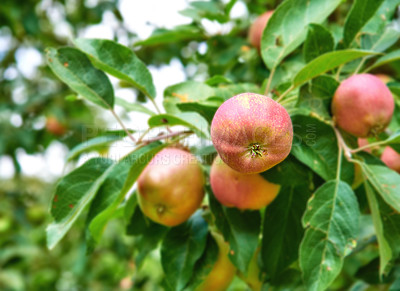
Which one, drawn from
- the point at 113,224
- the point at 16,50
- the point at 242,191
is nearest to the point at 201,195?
the point at 242,191

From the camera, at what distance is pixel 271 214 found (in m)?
0.91

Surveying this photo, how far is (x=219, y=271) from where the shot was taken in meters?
1.00

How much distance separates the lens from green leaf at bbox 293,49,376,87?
72 cm

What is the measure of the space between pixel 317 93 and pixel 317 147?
12 cm

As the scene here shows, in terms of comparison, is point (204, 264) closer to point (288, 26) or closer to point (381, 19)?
point (288, 26)

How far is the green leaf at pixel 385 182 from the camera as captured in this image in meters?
0.74

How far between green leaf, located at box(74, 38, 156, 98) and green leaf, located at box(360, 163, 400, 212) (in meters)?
0.51

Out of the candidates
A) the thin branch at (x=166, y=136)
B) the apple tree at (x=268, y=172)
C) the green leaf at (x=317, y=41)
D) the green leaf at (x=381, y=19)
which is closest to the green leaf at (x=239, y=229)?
the apple tree at (x=268, y=172)

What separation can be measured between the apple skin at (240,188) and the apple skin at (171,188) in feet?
0.22

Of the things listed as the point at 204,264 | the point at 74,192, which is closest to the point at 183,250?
the point at 204,264

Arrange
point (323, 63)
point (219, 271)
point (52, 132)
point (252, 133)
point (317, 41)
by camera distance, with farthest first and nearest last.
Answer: point (52, 132)
point (219, 271)
point (317, 41)
point (323, 63)
point (252, 133)

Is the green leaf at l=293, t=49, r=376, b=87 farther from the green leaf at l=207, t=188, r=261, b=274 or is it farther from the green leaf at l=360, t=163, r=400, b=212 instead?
the green leaf at l=207, t=188, r=261, b=274

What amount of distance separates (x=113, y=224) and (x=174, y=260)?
228 centimetres

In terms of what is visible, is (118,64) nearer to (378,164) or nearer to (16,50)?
(378,164)
